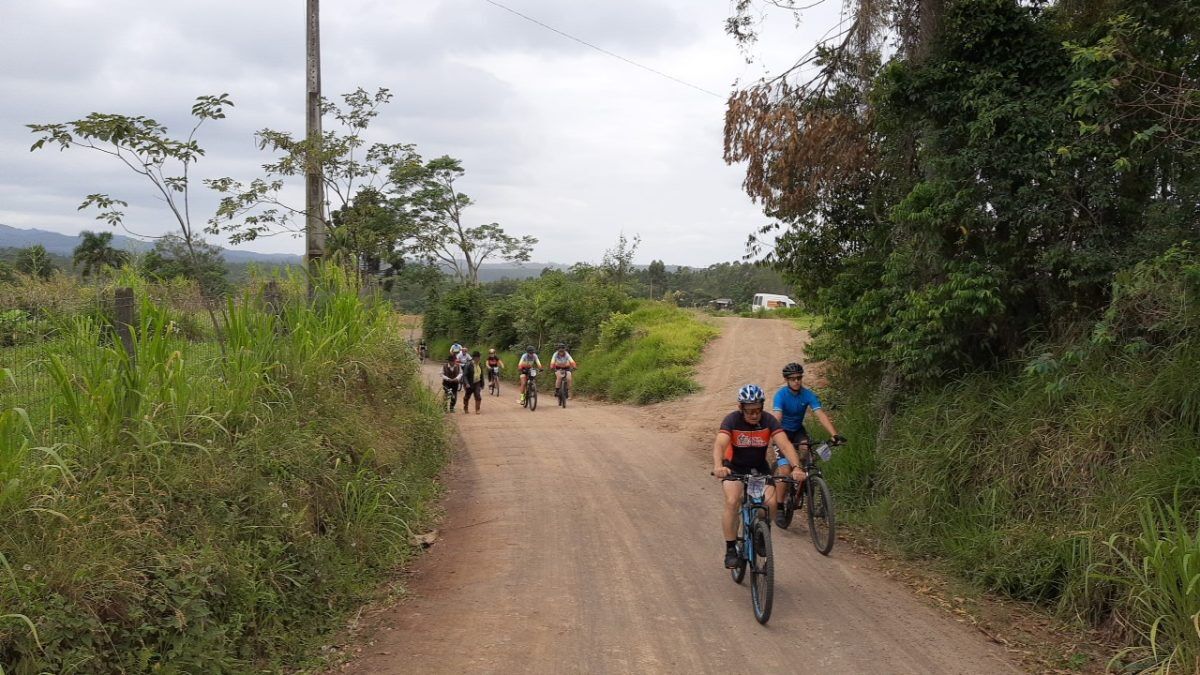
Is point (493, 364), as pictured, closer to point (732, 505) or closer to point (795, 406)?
point (795, 406)

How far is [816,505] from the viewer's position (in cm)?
812

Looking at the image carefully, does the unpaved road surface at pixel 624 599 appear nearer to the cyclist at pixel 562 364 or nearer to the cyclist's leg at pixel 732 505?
the cyclist's leg at pixel 732 505

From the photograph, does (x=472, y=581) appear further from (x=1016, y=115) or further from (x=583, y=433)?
(x=583, y=433)

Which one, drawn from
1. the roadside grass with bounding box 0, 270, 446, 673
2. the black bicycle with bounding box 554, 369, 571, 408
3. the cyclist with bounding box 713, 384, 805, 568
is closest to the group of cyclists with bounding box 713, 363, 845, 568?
the cyclist with bounding box 713, 384, 805, 568

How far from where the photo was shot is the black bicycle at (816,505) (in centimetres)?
775

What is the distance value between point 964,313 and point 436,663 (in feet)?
20.6

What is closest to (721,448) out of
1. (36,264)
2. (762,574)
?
(762,574)

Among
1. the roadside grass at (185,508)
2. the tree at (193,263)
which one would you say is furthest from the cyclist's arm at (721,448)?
the tree at (193,263)

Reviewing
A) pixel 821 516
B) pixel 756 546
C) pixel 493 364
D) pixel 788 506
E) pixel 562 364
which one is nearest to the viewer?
pixel 756 546

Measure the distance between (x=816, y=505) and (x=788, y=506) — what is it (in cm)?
49

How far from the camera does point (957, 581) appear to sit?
688 cm

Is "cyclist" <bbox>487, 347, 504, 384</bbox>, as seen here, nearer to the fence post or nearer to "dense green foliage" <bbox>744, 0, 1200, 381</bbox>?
"dense green foliage" <bbox>744, 0, 1200, 381</bbox>

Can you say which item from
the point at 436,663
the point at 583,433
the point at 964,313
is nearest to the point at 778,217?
the point at 964,313

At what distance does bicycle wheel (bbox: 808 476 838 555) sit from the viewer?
773 centimetres
